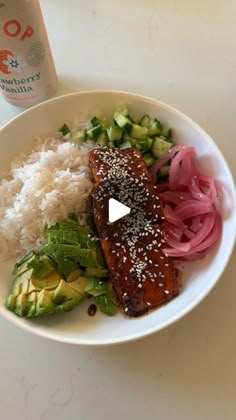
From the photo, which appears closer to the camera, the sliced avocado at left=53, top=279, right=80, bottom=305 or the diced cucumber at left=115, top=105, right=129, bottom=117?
the sliced avocado at left=53, top=279, right=80, bottom=305

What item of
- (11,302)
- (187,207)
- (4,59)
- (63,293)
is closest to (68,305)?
(63,293)

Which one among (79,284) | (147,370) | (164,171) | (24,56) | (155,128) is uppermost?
(24,56)

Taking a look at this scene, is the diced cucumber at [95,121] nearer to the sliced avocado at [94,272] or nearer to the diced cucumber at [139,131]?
the diced cucumber at [139,131]

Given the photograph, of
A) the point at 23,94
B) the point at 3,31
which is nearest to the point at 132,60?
the point at 23,94

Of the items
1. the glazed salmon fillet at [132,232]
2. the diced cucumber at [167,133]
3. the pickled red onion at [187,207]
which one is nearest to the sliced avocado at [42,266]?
the glazed salmon fillet at [132,232]

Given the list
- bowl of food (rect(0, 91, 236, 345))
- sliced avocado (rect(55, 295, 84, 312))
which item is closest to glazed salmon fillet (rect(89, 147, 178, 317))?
bowl of food (rect(0, 91, 236, 345))

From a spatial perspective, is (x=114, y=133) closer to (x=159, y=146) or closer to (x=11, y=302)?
(x=159, y=146)

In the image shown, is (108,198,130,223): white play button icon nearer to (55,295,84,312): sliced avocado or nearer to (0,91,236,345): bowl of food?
(0,91,236,345): bowl of food

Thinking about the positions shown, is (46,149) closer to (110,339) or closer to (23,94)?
(23,94)
